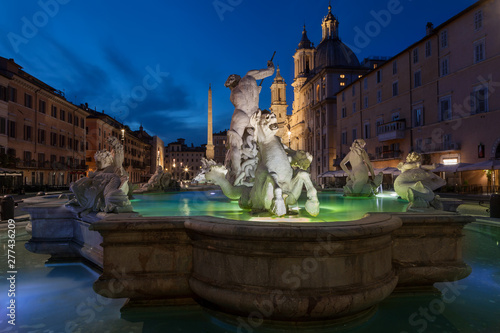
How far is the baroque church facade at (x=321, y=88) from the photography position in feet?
179

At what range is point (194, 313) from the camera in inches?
152

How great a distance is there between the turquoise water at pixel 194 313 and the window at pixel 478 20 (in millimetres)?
27237

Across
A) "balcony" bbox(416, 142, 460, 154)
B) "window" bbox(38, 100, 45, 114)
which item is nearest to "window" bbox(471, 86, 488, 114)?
"balcony" bbox(416, 142, 460, 154)

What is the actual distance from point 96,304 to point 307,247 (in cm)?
263

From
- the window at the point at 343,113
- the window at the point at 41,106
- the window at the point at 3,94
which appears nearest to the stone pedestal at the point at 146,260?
the window at the point at 3,94

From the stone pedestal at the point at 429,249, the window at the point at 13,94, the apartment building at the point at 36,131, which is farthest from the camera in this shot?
the window at the point at 13,94

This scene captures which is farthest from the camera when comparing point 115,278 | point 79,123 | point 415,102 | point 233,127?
point 79,123

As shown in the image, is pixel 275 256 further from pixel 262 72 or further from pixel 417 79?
pixel 417 79

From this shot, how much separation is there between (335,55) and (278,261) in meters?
68.1

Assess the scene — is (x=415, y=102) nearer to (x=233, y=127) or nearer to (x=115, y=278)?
(x=233, y=127)

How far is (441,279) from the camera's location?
4.21 meters

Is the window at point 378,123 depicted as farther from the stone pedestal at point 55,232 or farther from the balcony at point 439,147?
the stone pedestal at point 55,232

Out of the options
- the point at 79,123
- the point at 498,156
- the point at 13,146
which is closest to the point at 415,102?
the point at 498,156

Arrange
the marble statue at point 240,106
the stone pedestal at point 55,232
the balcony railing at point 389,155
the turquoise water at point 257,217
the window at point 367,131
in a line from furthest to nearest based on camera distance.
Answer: the window at point 367,131 < the balcony railing at point 389,155 < the marble statue at point 240,106 < the stone pedestal at point 55,232 < the turquoise water at point 257,217
